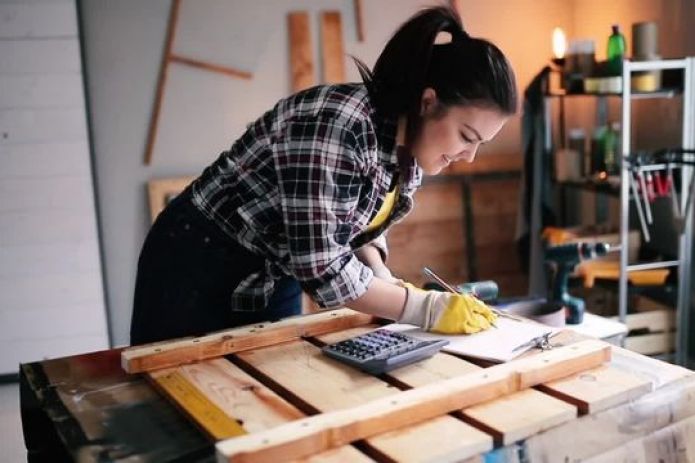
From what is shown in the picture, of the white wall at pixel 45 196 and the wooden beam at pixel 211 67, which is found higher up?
the wooden beam at pixel 211 67

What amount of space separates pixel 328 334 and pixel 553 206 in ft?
6.72

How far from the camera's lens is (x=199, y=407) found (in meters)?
0.97

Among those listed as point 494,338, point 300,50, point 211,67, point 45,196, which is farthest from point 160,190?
point 494,338

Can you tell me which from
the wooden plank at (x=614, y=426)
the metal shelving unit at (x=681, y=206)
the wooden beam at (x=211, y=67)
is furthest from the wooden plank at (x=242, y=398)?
the wooden beam at (x=211, y=67)

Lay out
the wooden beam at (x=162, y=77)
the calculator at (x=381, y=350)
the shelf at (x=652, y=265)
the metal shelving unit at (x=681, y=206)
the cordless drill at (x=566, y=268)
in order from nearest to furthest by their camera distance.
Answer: the calculator at (x=381, y=350)
the cordless drill at (x=566, y=268)
the metal shelving unit at (x=681, y=206)
the shelf at (x=652, y=265)
the wooden beam at (x=162, y=77)

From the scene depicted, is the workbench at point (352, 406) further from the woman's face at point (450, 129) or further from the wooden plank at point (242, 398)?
the woman's face at point (450, 129)

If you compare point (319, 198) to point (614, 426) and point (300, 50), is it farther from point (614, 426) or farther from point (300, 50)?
point (300, 50)

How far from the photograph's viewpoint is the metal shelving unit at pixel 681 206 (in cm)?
247

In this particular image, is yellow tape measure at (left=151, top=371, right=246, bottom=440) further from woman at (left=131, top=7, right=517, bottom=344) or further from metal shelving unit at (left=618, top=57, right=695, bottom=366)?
metal shelving unit at (left=618, top=57, right=695, bottom=366)

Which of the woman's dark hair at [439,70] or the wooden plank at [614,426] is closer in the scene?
the wooden plank at [614,426]

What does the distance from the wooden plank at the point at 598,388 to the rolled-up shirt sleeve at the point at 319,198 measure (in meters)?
0.37

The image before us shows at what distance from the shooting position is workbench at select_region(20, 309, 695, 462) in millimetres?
875

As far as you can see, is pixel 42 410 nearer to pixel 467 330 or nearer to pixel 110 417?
pixel 110 417

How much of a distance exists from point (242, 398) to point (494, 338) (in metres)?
0.45
